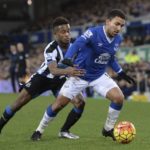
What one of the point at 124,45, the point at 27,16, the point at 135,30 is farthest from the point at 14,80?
the point at 27,16

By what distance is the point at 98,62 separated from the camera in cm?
959

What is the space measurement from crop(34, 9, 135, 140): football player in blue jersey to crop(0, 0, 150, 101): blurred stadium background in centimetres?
1174

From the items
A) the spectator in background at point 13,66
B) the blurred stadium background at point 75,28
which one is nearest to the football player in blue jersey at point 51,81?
the blurred stadium background at point 75,28

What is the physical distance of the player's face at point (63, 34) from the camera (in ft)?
32.4

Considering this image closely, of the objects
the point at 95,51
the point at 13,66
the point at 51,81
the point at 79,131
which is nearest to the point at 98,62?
the point at 95,51

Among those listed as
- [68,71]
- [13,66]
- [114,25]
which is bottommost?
[13,66]

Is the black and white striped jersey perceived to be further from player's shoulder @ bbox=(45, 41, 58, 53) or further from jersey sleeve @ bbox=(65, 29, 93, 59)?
jersey sleeve @ bbox=(65, 29, 93, 59)

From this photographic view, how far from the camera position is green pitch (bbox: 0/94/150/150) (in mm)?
9180

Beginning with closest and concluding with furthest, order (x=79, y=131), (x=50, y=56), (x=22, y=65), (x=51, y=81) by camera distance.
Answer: (x=50, y=56) → (x=51, y=81) → (x=79, y=131) → (x=22, y=65)

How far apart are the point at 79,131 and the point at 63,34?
2241 mm

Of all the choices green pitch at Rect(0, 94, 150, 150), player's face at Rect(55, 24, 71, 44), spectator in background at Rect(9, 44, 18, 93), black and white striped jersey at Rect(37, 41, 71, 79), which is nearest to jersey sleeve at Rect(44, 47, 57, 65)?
black and white striped jersey at Rect(37, 41, 71, 79)

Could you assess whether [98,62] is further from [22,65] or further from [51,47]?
[22,65]

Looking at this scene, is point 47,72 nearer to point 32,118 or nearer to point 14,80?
point 32,118

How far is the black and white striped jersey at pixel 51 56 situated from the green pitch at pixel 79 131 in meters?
Result: 1.12
